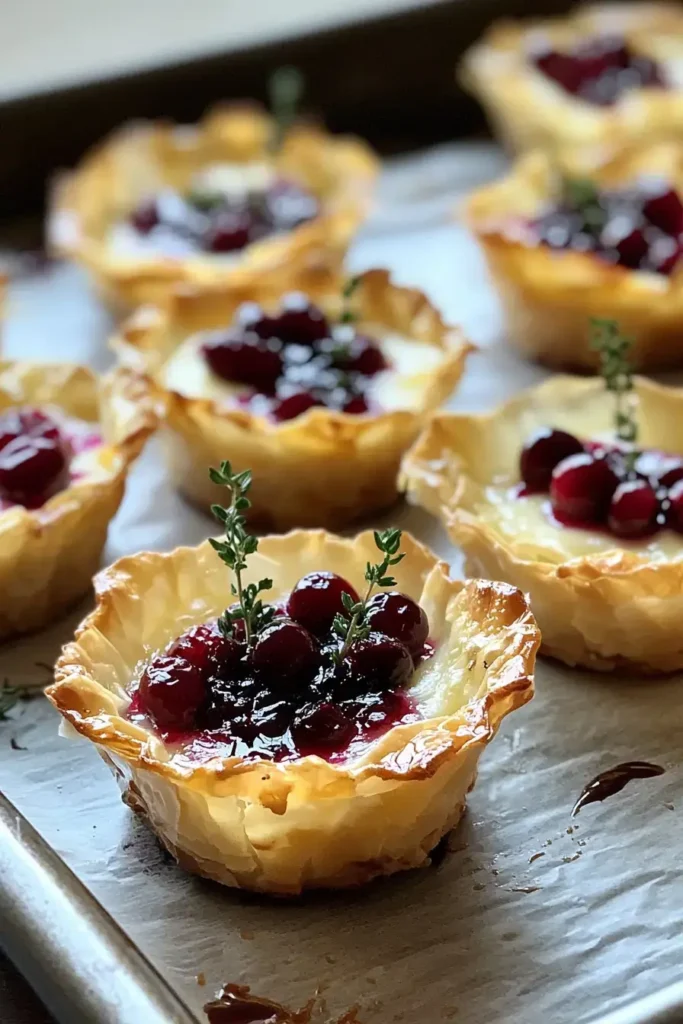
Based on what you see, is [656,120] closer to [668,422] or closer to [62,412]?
[668,422]

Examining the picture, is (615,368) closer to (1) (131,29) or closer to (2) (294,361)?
(2) (294,361)

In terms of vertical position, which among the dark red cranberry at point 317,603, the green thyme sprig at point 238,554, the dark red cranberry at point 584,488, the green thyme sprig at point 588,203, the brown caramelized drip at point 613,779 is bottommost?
the brown caramelized drip at point 613,779

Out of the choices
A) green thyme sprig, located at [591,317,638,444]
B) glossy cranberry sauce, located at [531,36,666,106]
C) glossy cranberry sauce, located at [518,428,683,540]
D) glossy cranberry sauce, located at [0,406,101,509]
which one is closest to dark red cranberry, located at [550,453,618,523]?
glossy cranberry sauce, located at [518,428,683,540]

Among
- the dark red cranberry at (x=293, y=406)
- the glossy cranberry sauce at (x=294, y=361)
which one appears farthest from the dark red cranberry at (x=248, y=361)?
the dark red cranberry at (x=293, y=406)

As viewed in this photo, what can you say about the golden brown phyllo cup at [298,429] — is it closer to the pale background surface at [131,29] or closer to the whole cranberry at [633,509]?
the whole cranberry at [633,509]

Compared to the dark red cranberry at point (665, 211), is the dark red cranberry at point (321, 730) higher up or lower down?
higher up

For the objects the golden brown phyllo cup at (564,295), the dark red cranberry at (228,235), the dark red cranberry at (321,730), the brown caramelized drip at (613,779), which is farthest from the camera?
the dark red cranberry at (228,235)
